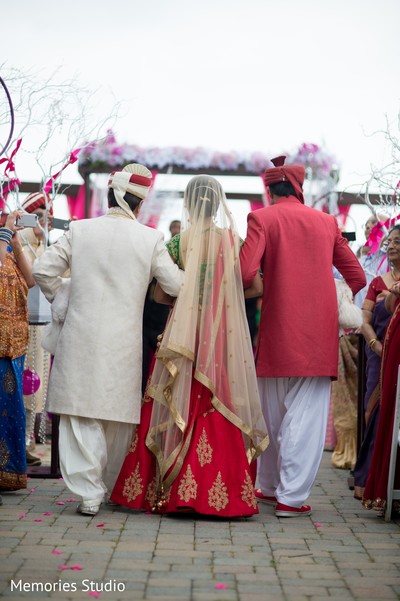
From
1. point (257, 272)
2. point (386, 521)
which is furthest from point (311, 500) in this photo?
point (257, 272)

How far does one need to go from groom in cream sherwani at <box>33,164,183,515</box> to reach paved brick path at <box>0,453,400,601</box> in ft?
1.12

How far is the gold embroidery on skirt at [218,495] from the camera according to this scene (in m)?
5.27

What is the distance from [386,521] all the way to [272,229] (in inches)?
69.9

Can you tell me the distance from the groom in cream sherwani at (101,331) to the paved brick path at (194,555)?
0.34 meters

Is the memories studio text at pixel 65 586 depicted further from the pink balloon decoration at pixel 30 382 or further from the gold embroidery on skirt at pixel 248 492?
the pink balloon decoration at pixel 30 382

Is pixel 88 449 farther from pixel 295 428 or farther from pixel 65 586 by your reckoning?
pixel 65 586

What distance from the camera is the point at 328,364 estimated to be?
5.71 meters

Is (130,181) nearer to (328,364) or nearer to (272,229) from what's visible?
(272,229)

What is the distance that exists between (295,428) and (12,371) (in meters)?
1.77

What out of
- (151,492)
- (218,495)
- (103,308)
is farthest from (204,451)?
(103,308)

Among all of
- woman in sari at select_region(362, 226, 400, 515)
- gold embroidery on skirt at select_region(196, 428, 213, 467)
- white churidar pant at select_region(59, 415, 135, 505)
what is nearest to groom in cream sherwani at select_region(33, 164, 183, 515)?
white churidar pant at select_region(59, 415, 135, 505)

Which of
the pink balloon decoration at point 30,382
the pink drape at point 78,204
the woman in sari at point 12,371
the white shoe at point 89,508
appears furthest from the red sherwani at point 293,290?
the pink drape at point 78,204

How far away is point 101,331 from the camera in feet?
18.0

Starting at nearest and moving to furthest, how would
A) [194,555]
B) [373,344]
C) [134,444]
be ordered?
[194,555] → [134,444] → [373,344]
